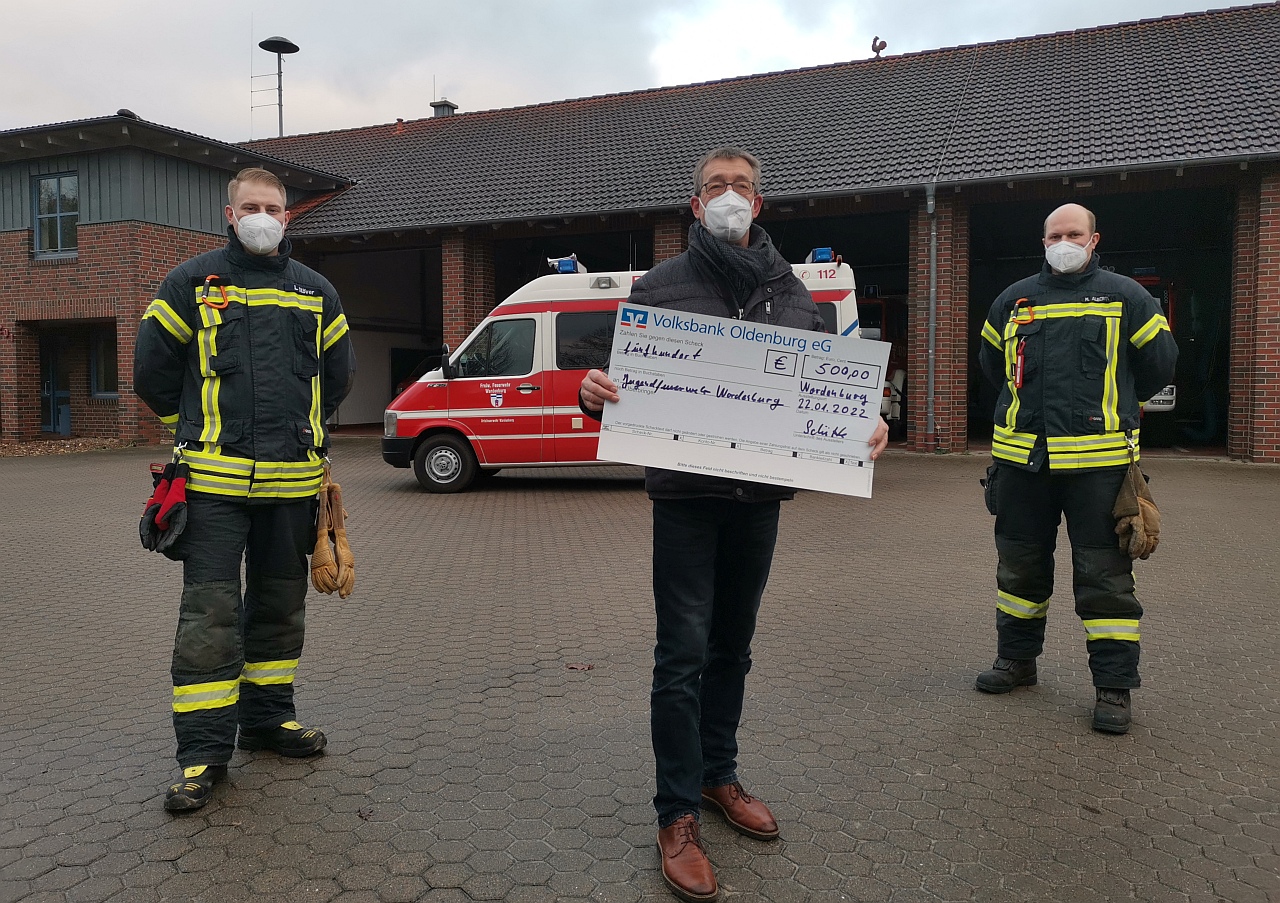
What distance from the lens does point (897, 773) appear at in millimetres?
3551

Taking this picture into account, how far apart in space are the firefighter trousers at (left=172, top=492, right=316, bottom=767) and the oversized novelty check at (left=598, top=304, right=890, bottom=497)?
1.44 meters

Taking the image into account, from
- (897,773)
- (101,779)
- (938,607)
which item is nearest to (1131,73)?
(938,607)

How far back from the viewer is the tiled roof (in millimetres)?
16156

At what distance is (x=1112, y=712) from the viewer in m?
3.98

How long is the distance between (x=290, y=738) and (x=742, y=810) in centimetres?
177

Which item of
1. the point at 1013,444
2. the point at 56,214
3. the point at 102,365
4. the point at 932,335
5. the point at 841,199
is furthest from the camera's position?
the point at 102,365

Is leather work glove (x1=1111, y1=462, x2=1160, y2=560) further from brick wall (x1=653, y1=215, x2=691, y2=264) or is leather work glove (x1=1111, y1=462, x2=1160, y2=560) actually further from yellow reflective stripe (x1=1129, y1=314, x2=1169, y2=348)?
brick wall (x1=653, y1=215, x2=691, y2=264)

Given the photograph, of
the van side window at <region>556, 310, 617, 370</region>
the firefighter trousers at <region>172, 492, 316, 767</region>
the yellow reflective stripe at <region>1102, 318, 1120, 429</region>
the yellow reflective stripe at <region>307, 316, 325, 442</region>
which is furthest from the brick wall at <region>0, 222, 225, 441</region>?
the yellow reflective stripe at <region>1102, 318, 1120, 429</region>

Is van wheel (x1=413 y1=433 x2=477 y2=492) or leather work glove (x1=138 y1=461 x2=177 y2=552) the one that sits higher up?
leather work glove (x1=138 y1=461 x2=177 y2=552)

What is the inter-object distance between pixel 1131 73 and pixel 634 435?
19.2 m

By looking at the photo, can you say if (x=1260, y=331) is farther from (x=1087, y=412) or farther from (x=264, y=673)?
(x=264, y=673)

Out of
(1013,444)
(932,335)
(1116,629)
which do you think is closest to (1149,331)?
(1013,444)

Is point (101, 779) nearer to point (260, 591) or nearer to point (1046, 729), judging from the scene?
point (260, 591)

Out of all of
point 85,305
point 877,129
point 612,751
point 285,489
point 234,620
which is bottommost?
point 612,751
